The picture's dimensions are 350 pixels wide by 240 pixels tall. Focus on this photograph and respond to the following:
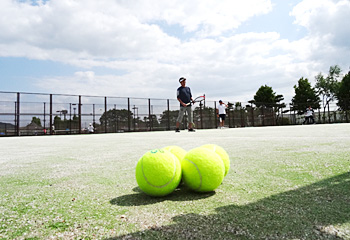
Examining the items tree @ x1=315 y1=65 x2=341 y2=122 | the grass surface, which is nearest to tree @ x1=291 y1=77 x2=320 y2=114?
tree @ x1=315 y1=65 x2=341 y2=122

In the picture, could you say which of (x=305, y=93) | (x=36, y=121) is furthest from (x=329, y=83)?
(x=36, y=121)

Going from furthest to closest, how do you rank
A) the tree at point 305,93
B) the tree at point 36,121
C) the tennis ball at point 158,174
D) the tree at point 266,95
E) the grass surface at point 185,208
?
the tree at point 266,95
the tree at point 305,93
the tree at point 36,121
the tennis ball at point 158,174
the grass surface at point 185,208

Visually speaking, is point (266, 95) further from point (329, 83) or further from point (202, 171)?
point (202, 171)

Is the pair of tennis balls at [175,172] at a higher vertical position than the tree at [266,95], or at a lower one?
lower

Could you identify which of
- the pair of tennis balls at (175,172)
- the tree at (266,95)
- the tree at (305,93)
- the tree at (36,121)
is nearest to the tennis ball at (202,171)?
the pair of tennis balls at (175,172)

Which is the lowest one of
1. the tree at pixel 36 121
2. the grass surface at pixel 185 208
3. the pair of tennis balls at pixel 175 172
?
the grass surface at pixel 185 208

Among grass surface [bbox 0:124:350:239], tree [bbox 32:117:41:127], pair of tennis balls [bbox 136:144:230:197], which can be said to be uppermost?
tree [bbox 32:117:41:127]

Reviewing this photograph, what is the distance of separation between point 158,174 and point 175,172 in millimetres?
141

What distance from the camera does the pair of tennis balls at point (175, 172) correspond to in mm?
1634

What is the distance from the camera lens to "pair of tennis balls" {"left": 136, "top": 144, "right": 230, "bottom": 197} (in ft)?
5.36

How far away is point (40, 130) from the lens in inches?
900

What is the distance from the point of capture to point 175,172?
1.71 meters

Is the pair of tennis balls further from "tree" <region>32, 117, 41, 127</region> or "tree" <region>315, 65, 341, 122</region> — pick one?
"tree" <region>315, 65, 341, 122</region>

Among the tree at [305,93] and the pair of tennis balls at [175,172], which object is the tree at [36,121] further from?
the tree at [305,93]
